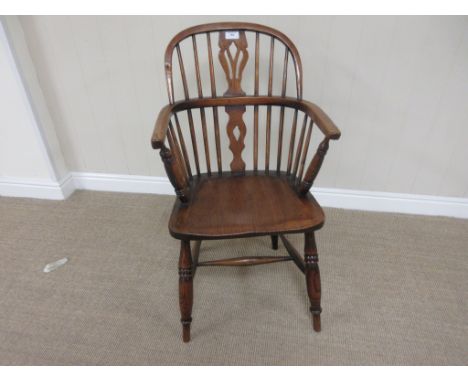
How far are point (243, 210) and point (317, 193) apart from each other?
83 centimetres

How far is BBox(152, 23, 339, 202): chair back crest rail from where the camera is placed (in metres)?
1.03

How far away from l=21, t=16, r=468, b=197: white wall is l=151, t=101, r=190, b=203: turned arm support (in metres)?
0.62

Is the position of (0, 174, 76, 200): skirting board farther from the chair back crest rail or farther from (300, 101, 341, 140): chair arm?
(300, 101, 341, 140): chair arm

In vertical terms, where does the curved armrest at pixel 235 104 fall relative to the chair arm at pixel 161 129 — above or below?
below

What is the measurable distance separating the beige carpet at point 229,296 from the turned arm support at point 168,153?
0.53 meters

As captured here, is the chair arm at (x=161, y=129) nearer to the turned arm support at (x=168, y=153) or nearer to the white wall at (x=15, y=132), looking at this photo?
the turned arm support at (x=168, y=153)

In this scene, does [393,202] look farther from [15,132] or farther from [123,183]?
[15,132]

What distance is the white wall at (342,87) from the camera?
1.32 metres

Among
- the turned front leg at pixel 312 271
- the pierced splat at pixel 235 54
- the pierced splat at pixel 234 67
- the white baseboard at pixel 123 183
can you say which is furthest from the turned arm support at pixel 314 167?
the white baseboard at pixel 123 183

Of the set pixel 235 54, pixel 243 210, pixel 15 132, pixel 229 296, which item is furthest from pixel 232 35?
pixel 15 132

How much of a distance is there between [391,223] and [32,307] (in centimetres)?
172
